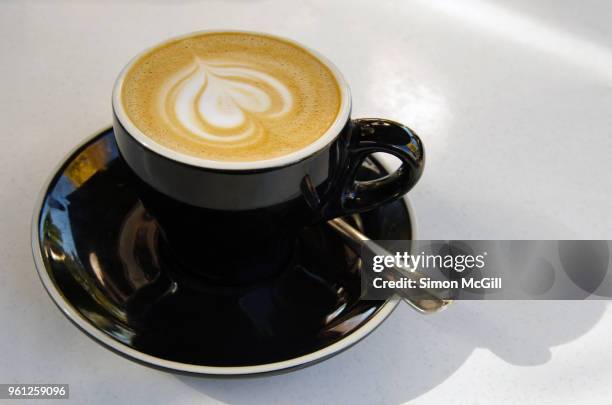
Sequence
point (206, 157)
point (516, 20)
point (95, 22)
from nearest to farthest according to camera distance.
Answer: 1. point (206, 157)
2. point (95, 22)
3. point (516, 20)

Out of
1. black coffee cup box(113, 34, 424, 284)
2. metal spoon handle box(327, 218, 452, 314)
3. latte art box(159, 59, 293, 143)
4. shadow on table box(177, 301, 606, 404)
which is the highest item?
latte art box(159, 59, 293, 143)

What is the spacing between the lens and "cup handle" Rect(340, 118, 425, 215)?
634 millimetres

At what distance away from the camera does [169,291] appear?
0.67 m

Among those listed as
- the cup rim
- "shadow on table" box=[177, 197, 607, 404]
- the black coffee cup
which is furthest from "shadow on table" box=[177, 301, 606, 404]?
the cup rim

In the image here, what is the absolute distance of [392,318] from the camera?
73cm

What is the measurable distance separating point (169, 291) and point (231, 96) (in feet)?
0.68

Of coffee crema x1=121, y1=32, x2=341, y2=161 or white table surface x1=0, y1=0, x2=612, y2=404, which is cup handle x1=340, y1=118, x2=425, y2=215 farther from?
white table surface x1=0, y1=0, x2=612, y2=404

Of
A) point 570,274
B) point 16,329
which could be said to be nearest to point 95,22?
point 16,329

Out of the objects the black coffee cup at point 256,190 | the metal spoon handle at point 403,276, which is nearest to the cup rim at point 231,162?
the black coffee cup at point 256,190

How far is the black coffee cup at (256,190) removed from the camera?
569mm

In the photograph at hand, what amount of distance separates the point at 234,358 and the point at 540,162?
0.59m

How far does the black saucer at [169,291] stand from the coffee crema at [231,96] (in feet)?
0.25

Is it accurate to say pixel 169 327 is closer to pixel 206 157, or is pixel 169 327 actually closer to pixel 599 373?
pixel 206 157

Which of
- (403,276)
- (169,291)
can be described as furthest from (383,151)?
(169,291)
